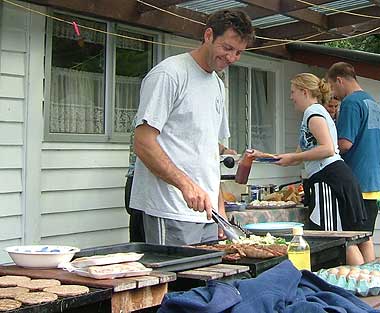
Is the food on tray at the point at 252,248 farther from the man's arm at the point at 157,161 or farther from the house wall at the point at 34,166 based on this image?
the house wall at the point at 34,166

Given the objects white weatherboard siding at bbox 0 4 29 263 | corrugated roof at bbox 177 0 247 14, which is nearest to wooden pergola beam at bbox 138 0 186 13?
corrugated roof at bbox 177 0 247 14

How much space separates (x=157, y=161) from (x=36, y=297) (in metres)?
1.19

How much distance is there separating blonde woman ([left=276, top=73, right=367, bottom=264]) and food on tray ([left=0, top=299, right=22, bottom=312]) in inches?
113

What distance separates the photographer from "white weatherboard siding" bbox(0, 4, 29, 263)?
444 centimetres

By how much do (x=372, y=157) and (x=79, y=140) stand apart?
2229 mm

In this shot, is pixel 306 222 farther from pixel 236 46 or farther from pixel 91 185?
pixel 236 46

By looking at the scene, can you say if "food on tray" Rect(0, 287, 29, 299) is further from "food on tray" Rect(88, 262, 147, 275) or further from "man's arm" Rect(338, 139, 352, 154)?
"man's arm" Rect(338, 139, 352, 154)

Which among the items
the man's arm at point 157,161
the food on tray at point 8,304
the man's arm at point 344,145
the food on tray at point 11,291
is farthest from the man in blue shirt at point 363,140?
the food on tray at point 8,304

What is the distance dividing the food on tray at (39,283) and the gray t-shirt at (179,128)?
1084 mm

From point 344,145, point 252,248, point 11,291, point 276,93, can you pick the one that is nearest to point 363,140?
point 344,145

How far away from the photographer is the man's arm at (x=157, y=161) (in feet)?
8.48

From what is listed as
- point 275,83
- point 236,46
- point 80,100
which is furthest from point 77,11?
point 275,83

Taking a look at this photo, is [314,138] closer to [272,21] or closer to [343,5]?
[343,5]

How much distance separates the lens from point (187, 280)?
1.96 metres
